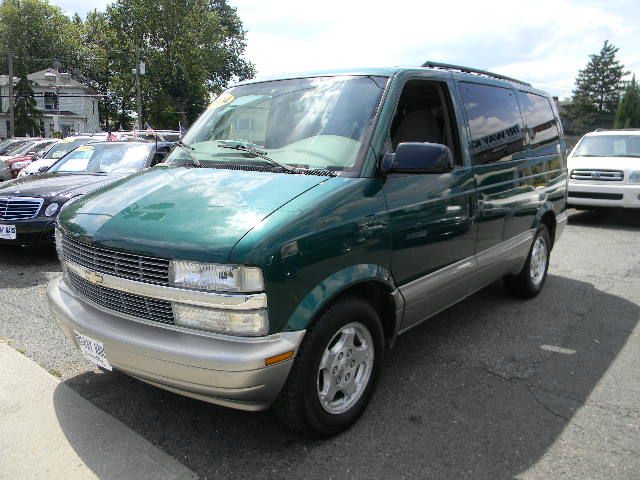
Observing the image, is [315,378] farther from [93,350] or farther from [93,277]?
[93,277]

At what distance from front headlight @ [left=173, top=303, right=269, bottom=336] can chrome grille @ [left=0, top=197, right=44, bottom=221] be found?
4846mm

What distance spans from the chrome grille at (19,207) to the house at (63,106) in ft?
175

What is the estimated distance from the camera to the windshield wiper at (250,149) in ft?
10.2

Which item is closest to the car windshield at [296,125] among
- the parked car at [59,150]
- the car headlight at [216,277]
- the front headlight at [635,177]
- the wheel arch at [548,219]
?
the car headlight at [216,277]

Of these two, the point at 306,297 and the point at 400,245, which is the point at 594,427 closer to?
the point at 400,245

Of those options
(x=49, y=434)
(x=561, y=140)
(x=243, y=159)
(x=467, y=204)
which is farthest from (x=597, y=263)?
(x=49, y=434)

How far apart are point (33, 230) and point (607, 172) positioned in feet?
31.9

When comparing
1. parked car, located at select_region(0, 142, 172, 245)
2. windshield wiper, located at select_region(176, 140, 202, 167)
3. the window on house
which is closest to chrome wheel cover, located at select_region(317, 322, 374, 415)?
windshield wiper, located at select_region(176, 140, 202, 167)

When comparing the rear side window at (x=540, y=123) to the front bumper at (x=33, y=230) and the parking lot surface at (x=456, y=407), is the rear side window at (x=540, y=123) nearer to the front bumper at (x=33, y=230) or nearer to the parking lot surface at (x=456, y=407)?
the parking lot surface at (x=456, y=407)

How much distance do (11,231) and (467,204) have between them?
213 inches

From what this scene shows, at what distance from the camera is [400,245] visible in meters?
3.15

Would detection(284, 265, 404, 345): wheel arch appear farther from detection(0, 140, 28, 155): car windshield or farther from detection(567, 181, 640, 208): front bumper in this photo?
detection(0, 140, 28, 155): car windshield

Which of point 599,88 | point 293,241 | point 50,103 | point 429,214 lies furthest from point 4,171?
point 599,88

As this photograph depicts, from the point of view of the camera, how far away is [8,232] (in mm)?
6387
